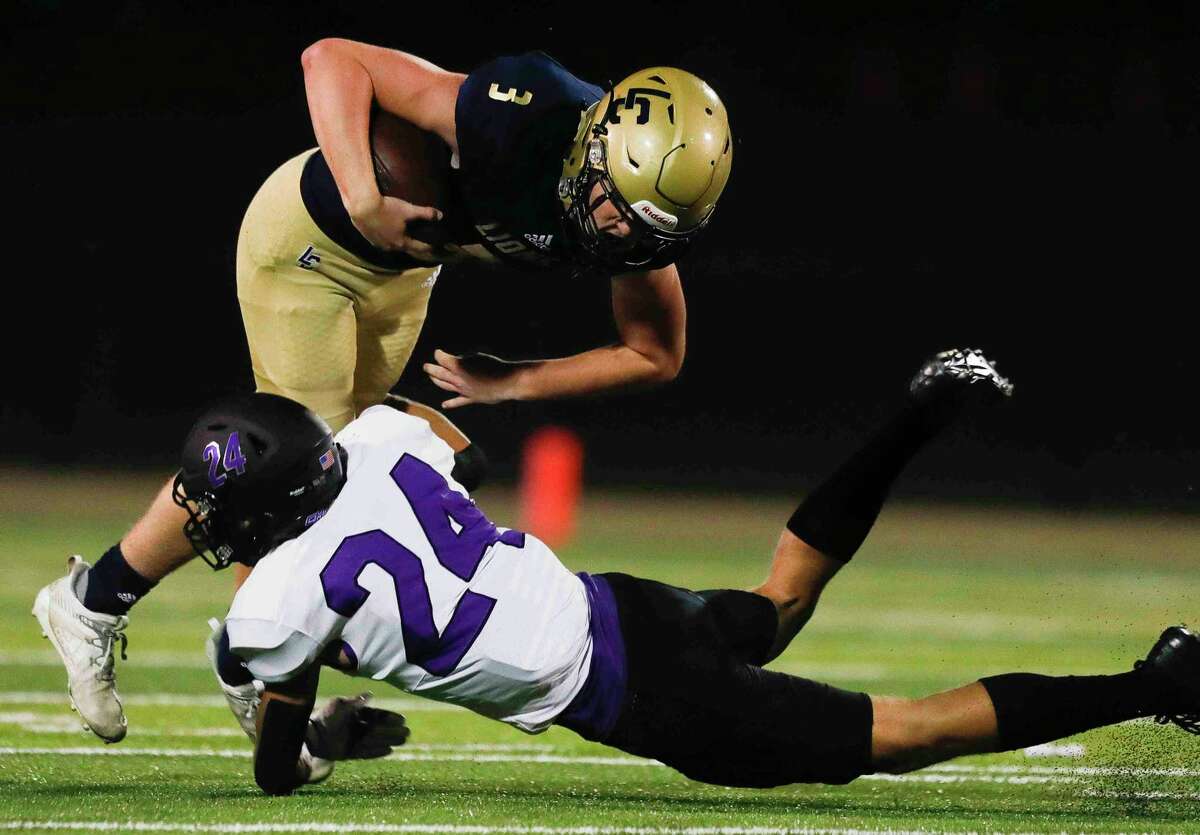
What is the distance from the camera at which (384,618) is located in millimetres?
2762

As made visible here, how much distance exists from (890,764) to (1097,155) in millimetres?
9998

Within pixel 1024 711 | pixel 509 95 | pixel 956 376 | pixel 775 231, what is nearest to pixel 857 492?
pixel 956 376

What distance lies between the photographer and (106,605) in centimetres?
364

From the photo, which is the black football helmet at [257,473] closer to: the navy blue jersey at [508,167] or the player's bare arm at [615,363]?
the navy blue jersey at [508,167]

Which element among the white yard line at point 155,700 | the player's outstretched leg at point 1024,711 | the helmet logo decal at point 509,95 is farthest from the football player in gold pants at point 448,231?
the white yard line at point 155,700

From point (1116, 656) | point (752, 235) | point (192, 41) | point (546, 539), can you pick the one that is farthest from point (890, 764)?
point (192, 41)

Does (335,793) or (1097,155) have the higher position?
(1097,155)

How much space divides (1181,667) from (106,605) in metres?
2.30

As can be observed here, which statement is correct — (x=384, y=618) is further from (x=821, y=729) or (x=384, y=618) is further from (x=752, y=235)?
(x=752, y=235)

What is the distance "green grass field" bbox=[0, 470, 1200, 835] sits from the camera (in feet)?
→ 10.3

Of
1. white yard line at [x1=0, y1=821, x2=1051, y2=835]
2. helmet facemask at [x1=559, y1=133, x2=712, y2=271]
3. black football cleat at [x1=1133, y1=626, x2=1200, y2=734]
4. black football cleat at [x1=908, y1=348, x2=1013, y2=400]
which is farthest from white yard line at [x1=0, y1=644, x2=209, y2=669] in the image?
black football cleat at [x1=1133, y1=626, x2=1200, y2=734]

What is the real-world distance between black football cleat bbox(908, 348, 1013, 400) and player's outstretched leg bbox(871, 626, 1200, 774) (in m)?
0.65

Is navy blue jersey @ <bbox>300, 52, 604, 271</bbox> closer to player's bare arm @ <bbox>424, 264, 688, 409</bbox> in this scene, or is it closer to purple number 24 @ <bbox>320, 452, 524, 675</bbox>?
player's bare arm @ <bbox>424, 264, 688, 409</bbox>

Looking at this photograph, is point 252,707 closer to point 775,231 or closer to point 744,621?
point 744,621
